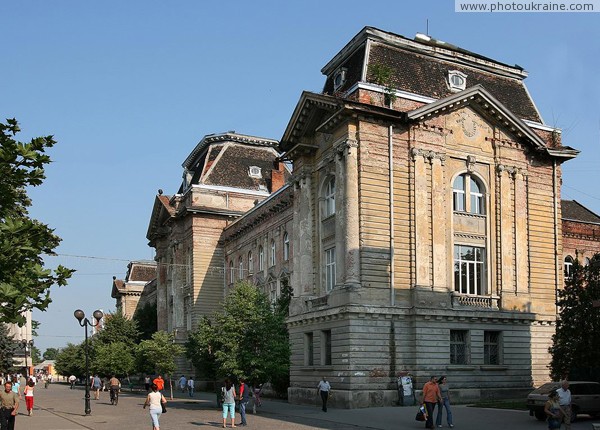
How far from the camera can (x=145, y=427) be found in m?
26.6

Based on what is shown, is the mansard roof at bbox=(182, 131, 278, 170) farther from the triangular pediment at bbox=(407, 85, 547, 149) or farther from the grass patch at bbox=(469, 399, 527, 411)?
the grass patch at bbox=(469, 399, 527, 411)

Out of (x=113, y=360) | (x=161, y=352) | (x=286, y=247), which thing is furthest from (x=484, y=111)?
(x=113, y=360)

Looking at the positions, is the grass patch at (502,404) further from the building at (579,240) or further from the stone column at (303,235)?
the building at (579,240)

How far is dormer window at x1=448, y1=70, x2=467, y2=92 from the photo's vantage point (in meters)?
41.4

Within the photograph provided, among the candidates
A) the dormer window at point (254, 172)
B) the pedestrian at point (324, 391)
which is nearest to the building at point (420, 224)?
the pedestrian at point (324, 391)

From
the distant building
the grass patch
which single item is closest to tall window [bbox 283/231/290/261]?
the grass patch

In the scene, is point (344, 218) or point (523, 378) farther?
point (523, 378)

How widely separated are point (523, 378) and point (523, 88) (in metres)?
17.1

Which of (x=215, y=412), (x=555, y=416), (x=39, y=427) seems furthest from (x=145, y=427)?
(x=555, y=416)

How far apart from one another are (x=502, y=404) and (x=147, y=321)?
54.3 meters

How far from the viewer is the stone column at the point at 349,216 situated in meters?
36.0

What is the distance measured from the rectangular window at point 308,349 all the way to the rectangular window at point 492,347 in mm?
9090

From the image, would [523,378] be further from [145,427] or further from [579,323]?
[145,427]

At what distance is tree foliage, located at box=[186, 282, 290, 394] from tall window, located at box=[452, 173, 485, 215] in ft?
37.2
